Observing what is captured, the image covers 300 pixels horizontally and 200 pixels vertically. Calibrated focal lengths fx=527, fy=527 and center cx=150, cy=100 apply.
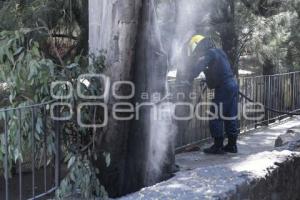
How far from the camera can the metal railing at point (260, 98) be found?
8.85 metres

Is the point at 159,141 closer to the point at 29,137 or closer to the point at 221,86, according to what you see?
the point at 29,137

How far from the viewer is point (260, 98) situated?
11461 millimetres

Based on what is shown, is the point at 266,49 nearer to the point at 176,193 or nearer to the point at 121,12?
the point at 121,12

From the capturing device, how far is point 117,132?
5688mm

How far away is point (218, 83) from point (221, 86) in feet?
0.26

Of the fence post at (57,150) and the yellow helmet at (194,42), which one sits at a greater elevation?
the yellow helmet at (194,42)

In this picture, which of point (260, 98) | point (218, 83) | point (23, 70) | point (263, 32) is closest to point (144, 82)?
point (23, 70)

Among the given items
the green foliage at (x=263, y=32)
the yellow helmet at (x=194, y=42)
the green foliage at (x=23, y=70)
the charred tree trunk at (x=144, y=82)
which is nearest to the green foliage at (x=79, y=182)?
the green foliage at (x=23, y=70)

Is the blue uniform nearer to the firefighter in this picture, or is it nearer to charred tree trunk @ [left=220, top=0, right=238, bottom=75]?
the firefighter

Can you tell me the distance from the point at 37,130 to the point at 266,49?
8.93 m

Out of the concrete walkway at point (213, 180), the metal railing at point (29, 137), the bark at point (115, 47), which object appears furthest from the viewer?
the bark at point (115, 47)

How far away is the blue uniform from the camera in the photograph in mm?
7871

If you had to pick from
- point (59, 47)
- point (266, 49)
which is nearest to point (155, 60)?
point (59, 47)

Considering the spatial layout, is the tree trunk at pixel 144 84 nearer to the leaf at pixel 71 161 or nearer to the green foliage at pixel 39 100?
the green foliage at pixel 39 100
